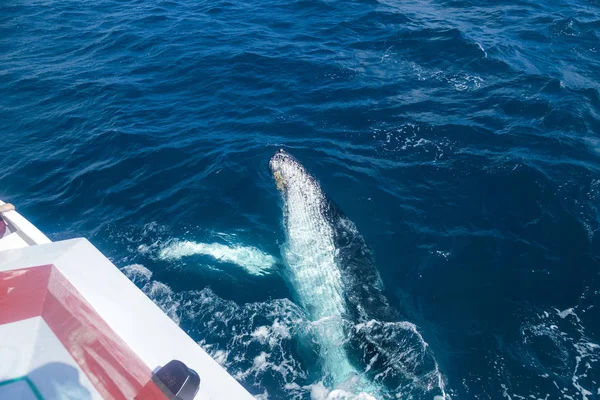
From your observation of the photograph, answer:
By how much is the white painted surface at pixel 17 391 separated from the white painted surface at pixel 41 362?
3 cm

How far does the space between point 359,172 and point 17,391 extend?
510 inches

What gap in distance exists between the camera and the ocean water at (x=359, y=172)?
409 inches

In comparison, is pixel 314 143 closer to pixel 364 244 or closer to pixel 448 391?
pixel 364 244

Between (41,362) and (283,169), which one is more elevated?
(41,362)

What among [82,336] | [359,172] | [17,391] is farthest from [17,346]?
[359,172]

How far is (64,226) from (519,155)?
1783cm

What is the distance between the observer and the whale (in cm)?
1066

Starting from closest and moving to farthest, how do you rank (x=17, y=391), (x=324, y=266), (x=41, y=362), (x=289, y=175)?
1. (x=17, y=391)
2. (x=41, y=362)
3. (x=324, y=266)
4. (x=289, y=175)

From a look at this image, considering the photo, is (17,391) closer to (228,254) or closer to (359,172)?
(228,254)

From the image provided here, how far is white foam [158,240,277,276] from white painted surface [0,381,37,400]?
745 cm

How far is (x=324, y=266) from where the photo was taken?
40.3ft

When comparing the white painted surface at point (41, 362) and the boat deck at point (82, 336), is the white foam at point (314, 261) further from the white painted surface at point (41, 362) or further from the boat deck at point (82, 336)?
the white painted surface at point (41, 362)

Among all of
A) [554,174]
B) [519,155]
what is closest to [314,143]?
[519,155]

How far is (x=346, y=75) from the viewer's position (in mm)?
22219
